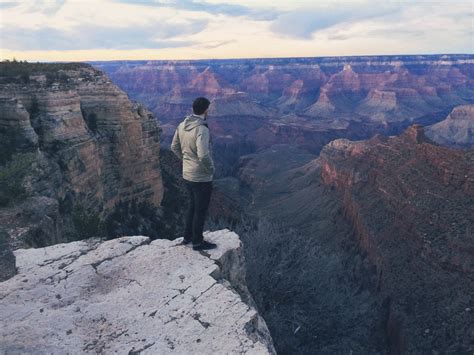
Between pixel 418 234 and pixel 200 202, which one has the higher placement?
pixel 200 202

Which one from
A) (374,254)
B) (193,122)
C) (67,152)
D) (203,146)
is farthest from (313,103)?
(203,146)

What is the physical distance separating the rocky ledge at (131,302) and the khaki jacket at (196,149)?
4.67 ft

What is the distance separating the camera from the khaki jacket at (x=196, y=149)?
21.6 ft

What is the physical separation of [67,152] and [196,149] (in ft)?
47.7

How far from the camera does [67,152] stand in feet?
63.2

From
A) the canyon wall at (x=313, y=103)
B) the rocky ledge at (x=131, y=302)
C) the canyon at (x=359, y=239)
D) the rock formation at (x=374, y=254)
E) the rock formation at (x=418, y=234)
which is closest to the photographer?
the rocky ledge at (x=131, y=302)

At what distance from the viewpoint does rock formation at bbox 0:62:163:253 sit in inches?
509

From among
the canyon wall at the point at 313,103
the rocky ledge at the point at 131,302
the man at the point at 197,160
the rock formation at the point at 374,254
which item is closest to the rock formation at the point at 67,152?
the rocky ledge at the point at 131,302

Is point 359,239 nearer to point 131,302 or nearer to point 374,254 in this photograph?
point 374,254

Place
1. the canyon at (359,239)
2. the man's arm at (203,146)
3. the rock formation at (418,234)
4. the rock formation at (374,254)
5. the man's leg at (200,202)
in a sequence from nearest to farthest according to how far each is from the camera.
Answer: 1. the man's arm at (203,146)
2. the man's leg at (200,202)
3. the rock formation at (374,254)
4. the canyon at (359,239)
5. the rock formation at (418,234)

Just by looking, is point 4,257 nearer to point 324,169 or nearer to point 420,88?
point 324,169

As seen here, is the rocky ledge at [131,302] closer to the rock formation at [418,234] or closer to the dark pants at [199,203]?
the dark pants at [199,203]

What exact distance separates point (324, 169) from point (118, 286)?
4845 centimetres

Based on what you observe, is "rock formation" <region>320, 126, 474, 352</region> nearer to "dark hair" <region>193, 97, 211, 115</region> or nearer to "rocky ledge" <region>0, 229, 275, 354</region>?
"rocky ledge" <region>0, 229, 275, 354</region>
